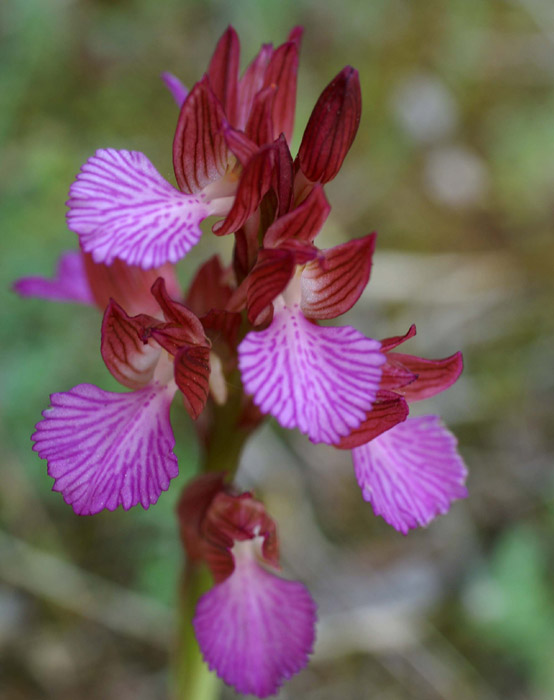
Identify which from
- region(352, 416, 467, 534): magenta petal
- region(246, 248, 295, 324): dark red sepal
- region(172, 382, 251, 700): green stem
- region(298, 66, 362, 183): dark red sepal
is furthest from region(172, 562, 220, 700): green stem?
region(298, 66, 362, 183): dark red sepal

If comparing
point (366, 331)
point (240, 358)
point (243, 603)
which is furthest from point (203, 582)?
point (366, 331)

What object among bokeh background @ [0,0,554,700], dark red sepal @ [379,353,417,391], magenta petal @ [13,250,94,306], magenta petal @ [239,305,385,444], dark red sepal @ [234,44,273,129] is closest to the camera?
magenta petal @ [239,305,385,444]

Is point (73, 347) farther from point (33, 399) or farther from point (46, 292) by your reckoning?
point (46, 292)

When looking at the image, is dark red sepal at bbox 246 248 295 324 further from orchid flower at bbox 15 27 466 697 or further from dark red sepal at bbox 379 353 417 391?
dark red sepal at bbox 379 353 417 391

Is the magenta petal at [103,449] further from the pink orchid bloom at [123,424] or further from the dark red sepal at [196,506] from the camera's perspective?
the dark red sepal at [196,506]

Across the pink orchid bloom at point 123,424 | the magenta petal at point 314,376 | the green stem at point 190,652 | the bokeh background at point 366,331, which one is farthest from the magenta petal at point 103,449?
the bokeh background at point 366,331

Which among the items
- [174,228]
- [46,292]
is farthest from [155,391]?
[46,292]
